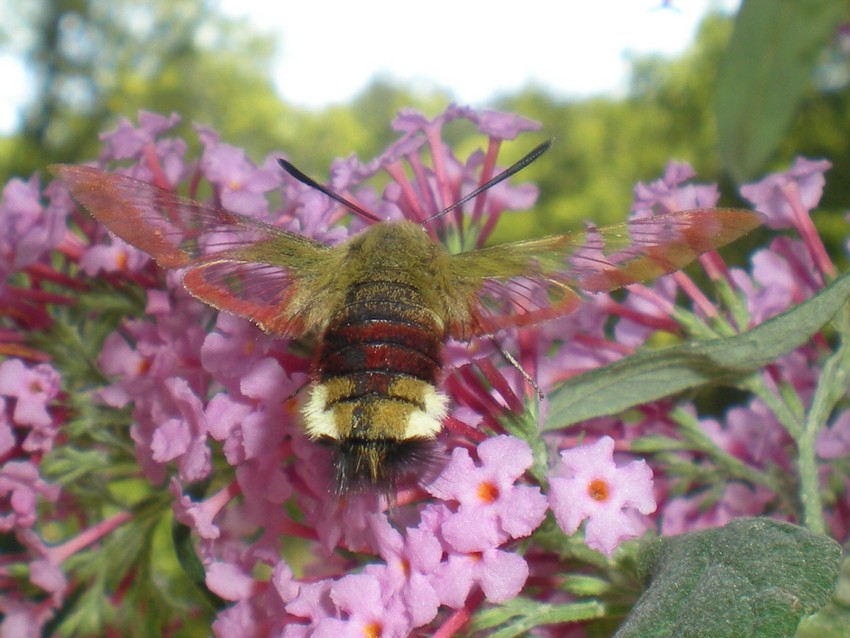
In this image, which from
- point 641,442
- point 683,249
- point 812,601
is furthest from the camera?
point 641,442

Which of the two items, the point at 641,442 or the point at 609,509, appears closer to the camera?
the point at 609,509

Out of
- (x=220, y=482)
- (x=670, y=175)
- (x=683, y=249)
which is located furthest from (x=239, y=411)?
(x=670, y=175)

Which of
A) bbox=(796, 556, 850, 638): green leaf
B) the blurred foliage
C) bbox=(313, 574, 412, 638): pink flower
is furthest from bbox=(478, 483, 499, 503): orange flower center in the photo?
the blurred foliage

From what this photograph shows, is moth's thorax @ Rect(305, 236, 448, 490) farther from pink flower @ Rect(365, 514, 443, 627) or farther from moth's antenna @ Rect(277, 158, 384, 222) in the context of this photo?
moth's antenna @ Rect(277, 158, 384, 222)

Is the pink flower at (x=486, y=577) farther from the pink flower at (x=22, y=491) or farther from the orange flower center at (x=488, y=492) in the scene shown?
the pink flower at (x=22, y=491)

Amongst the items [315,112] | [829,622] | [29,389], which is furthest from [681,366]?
[315,112]

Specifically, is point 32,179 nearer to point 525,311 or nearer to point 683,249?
point 525,311

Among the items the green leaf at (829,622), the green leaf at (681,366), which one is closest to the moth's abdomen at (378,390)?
the green leaf at (681,366)
